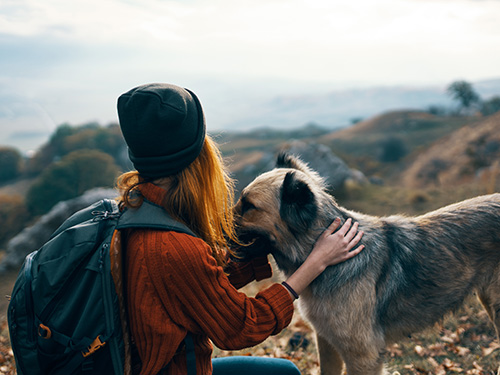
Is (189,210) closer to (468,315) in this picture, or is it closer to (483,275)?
(483,275)

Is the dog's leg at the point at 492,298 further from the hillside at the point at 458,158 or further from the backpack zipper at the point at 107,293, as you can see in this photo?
the hillside at the point at 458,158

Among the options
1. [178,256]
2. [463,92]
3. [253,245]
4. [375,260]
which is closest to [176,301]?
[178,256]

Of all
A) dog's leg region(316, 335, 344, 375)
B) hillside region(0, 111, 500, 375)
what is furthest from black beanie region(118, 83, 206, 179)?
dog's leg region(316, 335, 344, 375)

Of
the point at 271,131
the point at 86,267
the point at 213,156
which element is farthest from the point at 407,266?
the point at 271,131

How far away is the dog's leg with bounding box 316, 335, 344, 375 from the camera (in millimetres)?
3572

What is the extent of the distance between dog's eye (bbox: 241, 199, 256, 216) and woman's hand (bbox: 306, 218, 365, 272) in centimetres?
60

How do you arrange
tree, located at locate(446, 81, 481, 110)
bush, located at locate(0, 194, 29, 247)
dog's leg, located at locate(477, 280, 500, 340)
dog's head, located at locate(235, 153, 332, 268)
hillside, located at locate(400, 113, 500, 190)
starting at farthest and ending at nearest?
1. tree, located at locate(446, 81, 481, 110)
2. hillside, located at locate(400, 113, 500, 190)
3. bush, located at locate(0, 194, 29, 247)
4. dog's leg, located at locate(477, 280, 500, 340)
5. dog's head, located at locate(235, 153, 332, 268)

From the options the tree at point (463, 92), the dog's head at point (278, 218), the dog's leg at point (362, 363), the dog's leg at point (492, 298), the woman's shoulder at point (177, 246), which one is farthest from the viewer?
the tree at point (463, 92)

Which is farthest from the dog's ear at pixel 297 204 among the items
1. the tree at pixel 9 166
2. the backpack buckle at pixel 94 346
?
the tree at pixel 9 166

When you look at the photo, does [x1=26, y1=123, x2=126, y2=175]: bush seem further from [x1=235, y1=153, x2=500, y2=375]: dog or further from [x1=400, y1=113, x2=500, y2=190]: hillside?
[x1=235, y1=153, x2=500, y2=375]: dog

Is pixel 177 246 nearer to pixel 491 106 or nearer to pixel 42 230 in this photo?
pixel 42 230

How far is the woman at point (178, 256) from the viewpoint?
76.9 inches

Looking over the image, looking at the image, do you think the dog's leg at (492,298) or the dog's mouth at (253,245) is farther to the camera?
the dog's leg at (492,298)

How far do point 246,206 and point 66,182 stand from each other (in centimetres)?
2238
